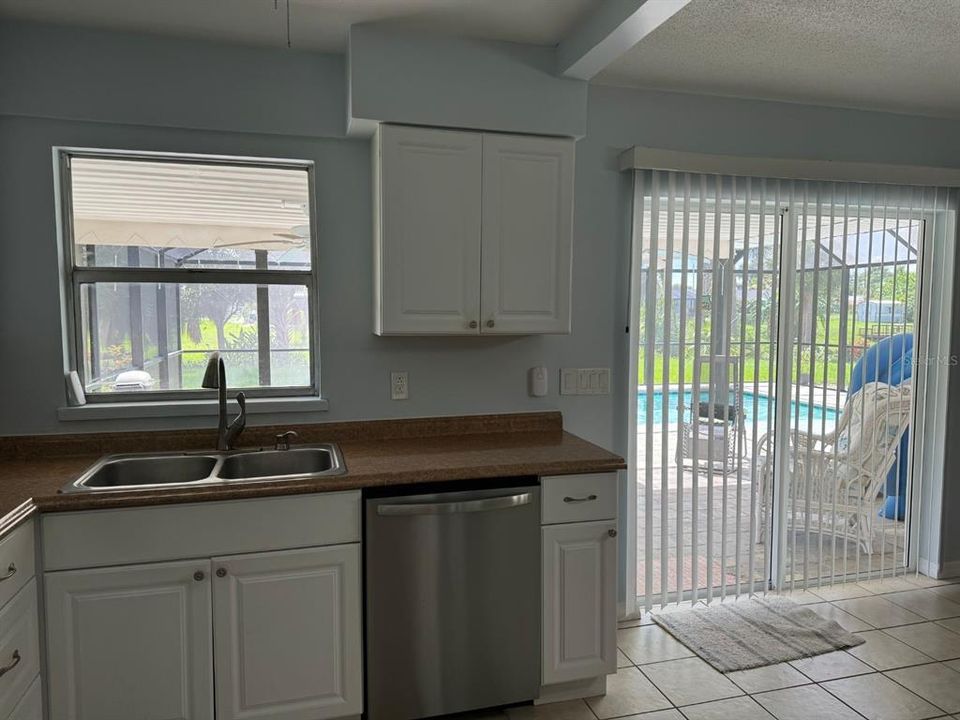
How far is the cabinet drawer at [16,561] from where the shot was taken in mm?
1632

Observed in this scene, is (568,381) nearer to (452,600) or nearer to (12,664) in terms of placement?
(452,600)

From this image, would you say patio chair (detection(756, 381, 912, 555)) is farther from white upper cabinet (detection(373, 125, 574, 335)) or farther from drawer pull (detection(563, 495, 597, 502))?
white upper cabinet (detection(373, 125, 574, 335))

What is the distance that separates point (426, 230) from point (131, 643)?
1633 millimetres

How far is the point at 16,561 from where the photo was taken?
5.61ft

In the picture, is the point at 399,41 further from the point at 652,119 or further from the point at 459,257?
the point at 652,119

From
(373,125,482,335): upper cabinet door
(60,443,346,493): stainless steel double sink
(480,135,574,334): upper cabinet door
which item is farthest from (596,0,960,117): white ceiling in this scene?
(60,443,346,493): stainless steel double sink

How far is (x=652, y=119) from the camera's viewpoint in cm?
292

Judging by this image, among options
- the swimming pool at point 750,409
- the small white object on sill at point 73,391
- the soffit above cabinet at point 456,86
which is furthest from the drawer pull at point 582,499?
the small white object on sill at point 73,391

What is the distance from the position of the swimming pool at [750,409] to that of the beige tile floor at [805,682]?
902 millimetres

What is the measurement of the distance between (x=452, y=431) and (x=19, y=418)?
1604 millimetres

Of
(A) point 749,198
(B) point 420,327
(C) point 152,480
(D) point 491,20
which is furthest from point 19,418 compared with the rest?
(A) point 749,198

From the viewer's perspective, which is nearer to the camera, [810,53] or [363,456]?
[363,456]

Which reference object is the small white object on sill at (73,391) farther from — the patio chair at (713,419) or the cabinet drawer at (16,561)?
the patio chair at (713,419)

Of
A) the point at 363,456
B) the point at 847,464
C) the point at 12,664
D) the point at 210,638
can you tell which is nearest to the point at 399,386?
the point at 363,456
